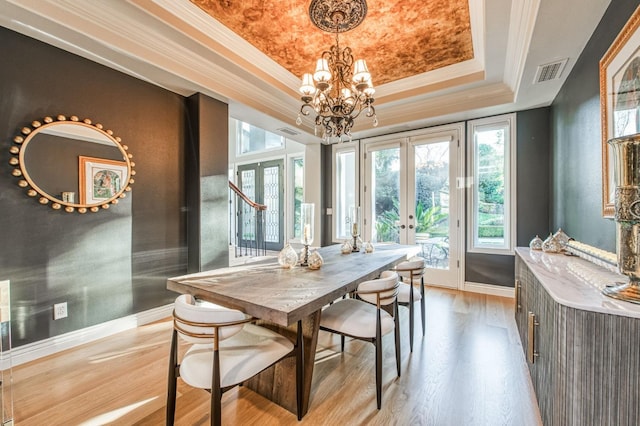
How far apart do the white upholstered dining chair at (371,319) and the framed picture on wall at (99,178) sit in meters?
2.36

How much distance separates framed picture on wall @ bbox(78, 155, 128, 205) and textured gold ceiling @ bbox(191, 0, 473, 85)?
1.66 m

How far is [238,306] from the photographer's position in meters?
1.31

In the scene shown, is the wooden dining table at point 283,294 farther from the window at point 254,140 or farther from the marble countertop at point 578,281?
the window at point 254,140

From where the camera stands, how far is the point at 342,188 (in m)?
5.26

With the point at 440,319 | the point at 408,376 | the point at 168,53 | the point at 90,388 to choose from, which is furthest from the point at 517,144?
the point at 90,388

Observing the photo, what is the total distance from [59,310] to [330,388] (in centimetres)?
238

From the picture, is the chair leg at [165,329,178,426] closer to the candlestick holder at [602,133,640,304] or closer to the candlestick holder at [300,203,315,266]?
the candlestick holder at [300,203,315,266]

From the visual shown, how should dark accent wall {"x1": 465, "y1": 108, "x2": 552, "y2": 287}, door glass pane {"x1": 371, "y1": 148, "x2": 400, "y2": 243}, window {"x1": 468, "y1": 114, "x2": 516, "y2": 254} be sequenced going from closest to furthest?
dark accent wall {"x1": 465, "y1": 108, "x2": 552, "y2": 287} → window {"x1": 468, "y1": 114, "x2": 516, "y2": 254} → door glass pane {"x1": 371, "y1": 148, "x2": 400, "y2": 243}

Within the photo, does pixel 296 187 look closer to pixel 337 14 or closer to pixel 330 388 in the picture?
pixel 337 14

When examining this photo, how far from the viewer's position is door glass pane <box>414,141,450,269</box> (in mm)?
4152

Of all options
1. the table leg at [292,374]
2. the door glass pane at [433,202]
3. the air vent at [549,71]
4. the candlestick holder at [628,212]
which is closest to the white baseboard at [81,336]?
the table leg at [292,374]

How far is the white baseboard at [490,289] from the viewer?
3694 mm

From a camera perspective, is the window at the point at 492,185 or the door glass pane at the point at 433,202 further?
the door glass pane at the point at 433,202

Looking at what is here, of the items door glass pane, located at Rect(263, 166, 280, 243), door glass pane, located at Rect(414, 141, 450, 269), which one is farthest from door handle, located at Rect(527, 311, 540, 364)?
door glass pane, located at Rect(263, 166, 280, 243)
